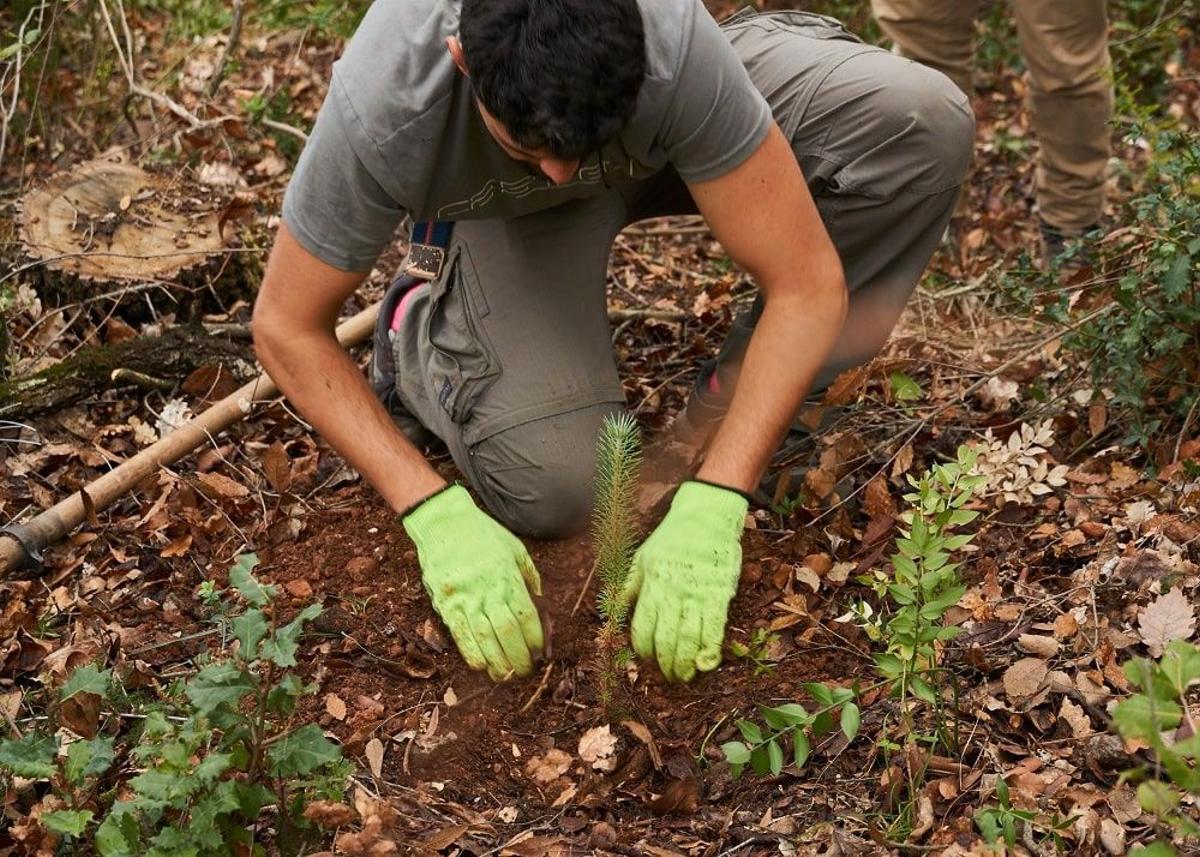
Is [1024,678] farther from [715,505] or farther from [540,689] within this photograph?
[540,689]

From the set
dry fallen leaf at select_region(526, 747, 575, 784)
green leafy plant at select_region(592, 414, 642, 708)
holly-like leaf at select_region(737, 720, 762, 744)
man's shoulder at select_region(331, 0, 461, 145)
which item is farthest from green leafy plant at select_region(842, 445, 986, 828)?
man's shoulder at select_region(331, 0, 461, 145)

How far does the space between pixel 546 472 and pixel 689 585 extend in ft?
1.85

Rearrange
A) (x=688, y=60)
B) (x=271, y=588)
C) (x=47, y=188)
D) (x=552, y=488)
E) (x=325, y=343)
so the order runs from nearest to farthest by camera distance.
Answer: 1. (x=271, y=588)
2. (x=688, y=60)
3. (x=325, y=343)
4. (x=552, y=488)
5. (x=47, y=188)

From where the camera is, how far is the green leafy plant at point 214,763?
183 centimetres

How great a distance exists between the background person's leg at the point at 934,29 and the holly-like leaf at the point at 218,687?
288 cm

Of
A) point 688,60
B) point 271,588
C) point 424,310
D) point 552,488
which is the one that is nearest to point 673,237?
point 424,310

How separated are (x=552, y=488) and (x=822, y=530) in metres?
0.63

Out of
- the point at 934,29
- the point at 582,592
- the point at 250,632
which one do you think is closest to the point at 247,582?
the point at 250,632

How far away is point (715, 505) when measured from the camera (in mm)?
2482

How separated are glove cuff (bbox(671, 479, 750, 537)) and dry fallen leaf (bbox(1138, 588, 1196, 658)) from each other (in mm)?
767

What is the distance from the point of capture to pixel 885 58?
2930mm

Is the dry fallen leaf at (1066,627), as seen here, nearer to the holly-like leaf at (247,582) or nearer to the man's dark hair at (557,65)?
the man's dark hair at (557,65)

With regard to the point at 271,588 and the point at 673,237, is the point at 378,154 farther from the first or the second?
the point at 673,237

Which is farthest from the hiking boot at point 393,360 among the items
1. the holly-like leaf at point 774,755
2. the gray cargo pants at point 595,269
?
the holly-like leaf at point 774,755
